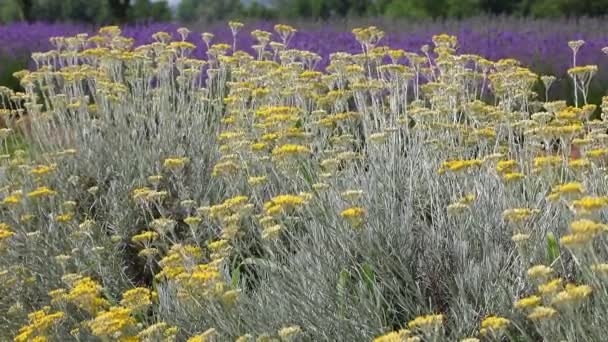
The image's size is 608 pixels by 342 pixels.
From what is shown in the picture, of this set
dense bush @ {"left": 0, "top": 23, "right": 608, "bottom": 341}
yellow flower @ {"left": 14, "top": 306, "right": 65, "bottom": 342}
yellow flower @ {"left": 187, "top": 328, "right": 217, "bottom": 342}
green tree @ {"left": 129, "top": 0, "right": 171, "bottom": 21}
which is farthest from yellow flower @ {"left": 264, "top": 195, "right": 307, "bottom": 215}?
green tree @ {"left": 129, "top": 0, "right": 171, "bottom": 21}

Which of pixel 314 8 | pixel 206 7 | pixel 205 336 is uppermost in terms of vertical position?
pixel 205 336

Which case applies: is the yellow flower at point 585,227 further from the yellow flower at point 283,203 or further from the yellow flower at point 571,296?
the yellow flower at point 283,203

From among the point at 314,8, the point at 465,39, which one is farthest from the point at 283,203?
the point at 314,8

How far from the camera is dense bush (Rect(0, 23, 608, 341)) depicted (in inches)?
103

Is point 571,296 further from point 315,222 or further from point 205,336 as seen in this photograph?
point 315,222

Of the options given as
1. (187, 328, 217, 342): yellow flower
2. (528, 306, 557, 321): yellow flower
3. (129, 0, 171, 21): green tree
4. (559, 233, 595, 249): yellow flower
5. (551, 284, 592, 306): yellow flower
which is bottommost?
(129, 0, 171, 21): green tree

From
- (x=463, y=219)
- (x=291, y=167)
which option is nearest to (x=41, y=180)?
(x=291, y=167)

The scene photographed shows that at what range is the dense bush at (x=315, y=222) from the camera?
2.62 meters

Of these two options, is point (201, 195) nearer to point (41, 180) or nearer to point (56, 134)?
point (41, 180)

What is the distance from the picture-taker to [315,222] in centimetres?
307

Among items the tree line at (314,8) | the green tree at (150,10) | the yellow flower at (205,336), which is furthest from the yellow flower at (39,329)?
the green tree at (150,10)

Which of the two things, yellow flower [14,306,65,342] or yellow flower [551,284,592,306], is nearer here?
yellow flower [551,284,592,306]

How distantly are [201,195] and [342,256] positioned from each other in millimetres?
1365

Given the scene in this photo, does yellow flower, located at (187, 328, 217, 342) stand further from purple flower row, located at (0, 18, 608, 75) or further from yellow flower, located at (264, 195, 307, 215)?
purple flower row, located at (0, 18, 608, 75)
